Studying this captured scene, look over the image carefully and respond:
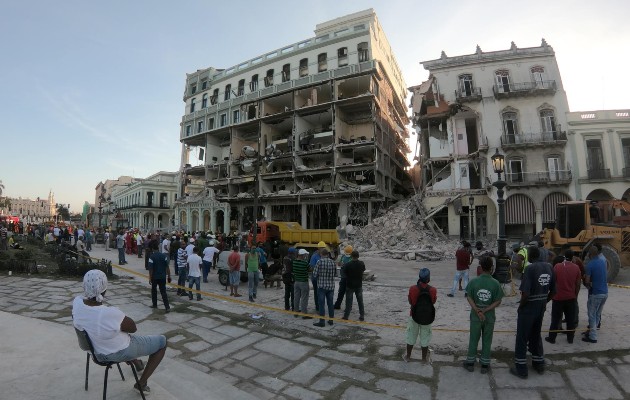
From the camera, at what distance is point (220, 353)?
18.1ft

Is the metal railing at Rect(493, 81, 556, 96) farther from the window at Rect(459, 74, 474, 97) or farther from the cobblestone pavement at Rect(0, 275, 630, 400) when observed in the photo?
the cobblestone pavement at Rect(0, 275, 630, 400)

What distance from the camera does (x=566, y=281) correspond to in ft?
18.2

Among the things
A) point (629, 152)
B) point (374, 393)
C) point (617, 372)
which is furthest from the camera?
point (629, 152)

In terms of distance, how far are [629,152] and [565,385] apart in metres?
29.5

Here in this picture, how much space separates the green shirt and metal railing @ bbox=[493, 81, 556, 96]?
1071 inches

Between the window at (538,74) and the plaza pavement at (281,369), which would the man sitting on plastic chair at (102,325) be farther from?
the window at (538,74)

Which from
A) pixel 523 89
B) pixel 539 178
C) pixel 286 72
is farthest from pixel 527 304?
pixel 286 72

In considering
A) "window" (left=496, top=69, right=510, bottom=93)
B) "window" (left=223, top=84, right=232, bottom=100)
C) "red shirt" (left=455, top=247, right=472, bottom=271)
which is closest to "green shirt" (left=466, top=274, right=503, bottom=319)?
"red shirt" (left=455, top=247, right=472, bottom=271)

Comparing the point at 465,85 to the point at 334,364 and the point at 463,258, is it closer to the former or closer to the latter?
the point at 463,258

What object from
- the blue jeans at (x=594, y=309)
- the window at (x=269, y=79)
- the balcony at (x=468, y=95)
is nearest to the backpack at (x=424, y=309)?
the blue jeans at (x=594, y=309)

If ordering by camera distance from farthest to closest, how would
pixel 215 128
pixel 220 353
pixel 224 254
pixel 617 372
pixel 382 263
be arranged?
pixel 215 128 < pixel 382 263 < pixel 224 254 < pixel 220 353 < pixel 617 372

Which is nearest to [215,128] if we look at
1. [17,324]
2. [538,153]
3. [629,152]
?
[538,153]

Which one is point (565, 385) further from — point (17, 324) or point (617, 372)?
point (17, 324)

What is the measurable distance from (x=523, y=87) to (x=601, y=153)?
306 inches
